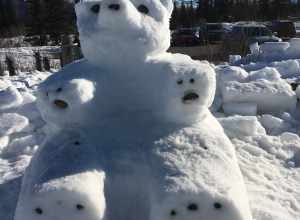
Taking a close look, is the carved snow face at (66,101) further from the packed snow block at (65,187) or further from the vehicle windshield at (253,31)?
the vehicle windshield at (253,31)

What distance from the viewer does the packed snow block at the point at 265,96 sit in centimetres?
553

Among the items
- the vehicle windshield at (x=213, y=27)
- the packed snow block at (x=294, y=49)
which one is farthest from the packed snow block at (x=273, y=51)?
the vehicle windshield at (x=213, y=27)

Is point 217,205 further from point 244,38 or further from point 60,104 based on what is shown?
point 244,38

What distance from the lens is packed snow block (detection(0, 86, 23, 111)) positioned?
18.5ft

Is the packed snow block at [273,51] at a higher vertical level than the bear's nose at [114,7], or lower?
lower

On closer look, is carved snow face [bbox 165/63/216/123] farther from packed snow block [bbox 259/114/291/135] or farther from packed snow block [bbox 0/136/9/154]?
packed snow block [bbox 0/136/9/154]

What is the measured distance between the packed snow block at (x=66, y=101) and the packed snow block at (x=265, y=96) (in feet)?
9.49

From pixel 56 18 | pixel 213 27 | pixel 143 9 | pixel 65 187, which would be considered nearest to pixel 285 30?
pixel 213 27

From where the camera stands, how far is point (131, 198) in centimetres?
276

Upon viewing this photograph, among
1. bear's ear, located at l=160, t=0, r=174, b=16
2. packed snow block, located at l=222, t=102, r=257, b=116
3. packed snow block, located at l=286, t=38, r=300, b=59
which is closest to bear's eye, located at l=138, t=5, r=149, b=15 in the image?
bear's ear, located at l=160, t=0, r=174, b=16

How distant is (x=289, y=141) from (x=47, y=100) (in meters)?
2.70

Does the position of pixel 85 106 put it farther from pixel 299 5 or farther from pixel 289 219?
pixel 299 5

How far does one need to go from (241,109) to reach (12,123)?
8.69 feet

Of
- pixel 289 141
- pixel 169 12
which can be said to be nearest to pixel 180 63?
pixel 169 12
